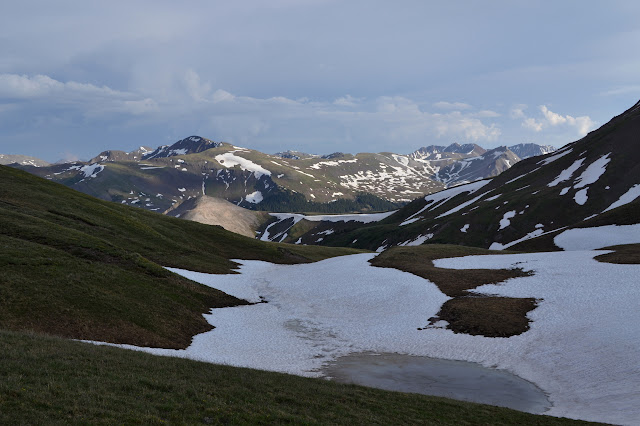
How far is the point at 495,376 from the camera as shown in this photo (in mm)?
32906

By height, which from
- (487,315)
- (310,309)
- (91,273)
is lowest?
(310,309)

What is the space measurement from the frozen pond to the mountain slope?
6899 centimetres

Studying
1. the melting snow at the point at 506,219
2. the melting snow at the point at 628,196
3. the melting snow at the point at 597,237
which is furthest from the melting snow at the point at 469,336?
the melting snow at the point at 628,196

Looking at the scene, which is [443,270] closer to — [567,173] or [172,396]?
[172,396]

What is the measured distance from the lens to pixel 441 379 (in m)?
32.4

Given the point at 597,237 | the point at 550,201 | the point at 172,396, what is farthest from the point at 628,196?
the point at 172,396

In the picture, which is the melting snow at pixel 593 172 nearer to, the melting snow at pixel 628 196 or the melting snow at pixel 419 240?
the melting snow at pixel 628 196

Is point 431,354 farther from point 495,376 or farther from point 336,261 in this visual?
point 336,261

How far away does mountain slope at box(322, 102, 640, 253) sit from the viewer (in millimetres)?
116562

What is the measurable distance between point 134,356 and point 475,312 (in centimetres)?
3387

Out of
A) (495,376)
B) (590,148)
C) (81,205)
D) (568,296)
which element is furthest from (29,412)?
(590,148)

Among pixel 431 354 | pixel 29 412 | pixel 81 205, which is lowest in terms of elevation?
pixel 431 354

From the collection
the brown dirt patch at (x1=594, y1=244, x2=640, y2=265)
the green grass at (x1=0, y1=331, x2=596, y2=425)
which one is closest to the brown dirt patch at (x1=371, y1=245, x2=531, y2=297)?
the brown dirt patch at (x1=594, y1=244, x2=640, y2=265)

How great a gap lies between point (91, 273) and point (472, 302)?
41.8 m
